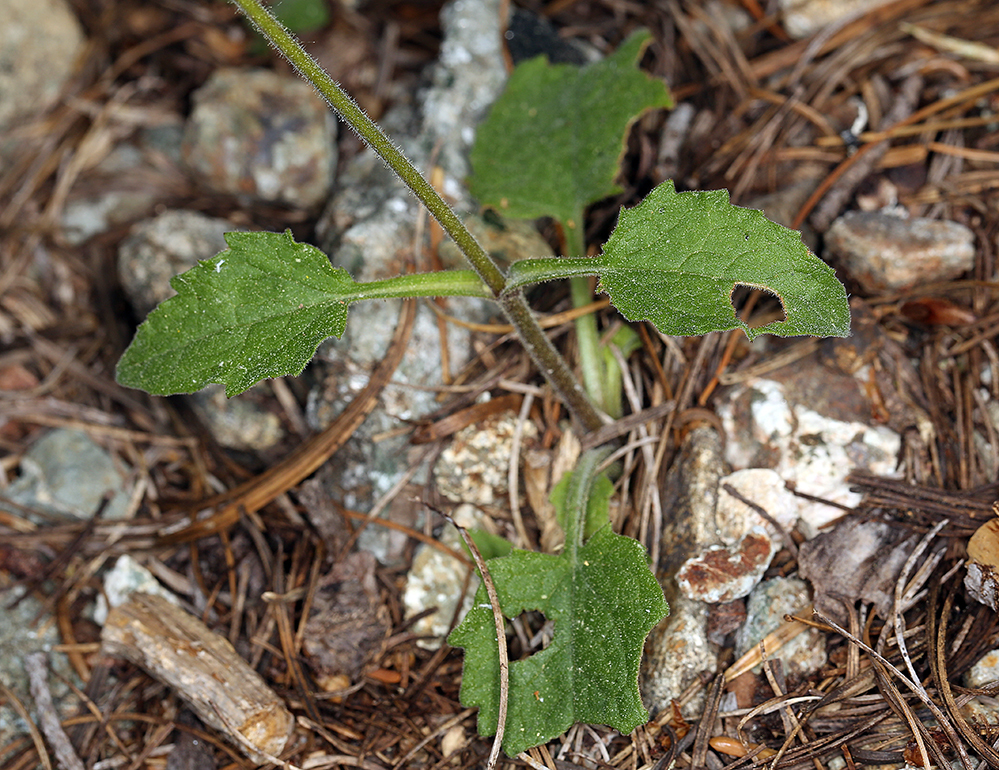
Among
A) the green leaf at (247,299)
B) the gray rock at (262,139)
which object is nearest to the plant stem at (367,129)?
the green leaf at (247,299)

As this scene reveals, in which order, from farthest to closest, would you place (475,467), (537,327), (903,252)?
(475,467)
(903,252)
(537,327)

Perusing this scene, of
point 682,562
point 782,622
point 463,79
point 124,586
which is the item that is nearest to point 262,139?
point 463,79

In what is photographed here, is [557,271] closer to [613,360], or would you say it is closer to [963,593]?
[613,360]

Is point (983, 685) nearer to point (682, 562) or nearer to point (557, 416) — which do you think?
point (682, 562)

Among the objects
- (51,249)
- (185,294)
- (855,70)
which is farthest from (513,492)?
(51,249)

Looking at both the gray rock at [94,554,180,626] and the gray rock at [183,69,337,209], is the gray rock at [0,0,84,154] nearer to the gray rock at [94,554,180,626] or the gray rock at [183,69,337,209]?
the gray rock at [183,69,337,209]
